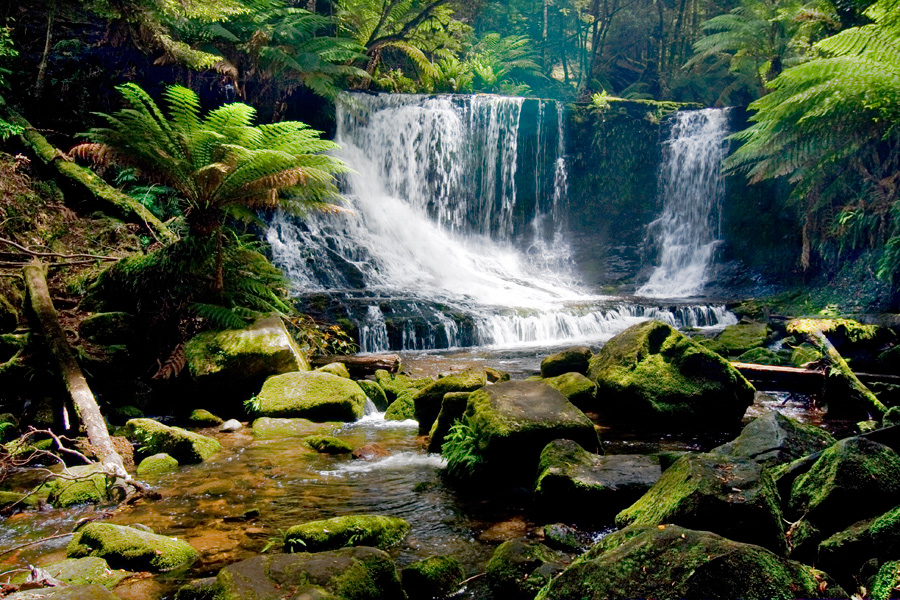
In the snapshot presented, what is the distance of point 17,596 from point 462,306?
9442 mm

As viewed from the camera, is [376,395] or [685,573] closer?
[685,573]

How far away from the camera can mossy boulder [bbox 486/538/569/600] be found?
2.24m

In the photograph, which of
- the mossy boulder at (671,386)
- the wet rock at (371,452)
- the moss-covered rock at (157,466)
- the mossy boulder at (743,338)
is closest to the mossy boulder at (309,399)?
the wet rock at (371,452)

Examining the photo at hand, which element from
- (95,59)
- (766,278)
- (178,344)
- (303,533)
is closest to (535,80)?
(766,278)

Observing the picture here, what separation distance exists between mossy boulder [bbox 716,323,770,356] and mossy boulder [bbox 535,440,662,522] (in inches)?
220

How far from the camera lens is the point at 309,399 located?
17.9 feet

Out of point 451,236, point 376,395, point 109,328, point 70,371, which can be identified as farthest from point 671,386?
point 451,236

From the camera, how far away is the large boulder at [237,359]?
217 inches

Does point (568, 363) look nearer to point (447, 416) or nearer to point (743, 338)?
point (447, 416)

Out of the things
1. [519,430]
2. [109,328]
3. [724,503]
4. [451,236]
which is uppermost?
[451,236]

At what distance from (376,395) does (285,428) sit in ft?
4.27

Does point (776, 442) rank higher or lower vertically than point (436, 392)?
higher

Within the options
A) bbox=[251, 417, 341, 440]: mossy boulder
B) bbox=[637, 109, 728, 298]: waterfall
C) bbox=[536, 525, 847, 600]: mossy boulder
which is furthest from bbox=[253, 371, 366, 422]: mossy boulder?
bbox=[637, 109, 728, 298]: waterfall

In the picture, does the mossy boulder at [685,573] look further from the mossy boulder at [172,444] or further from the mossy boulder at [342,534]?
the mossy boulder at [172,444]
